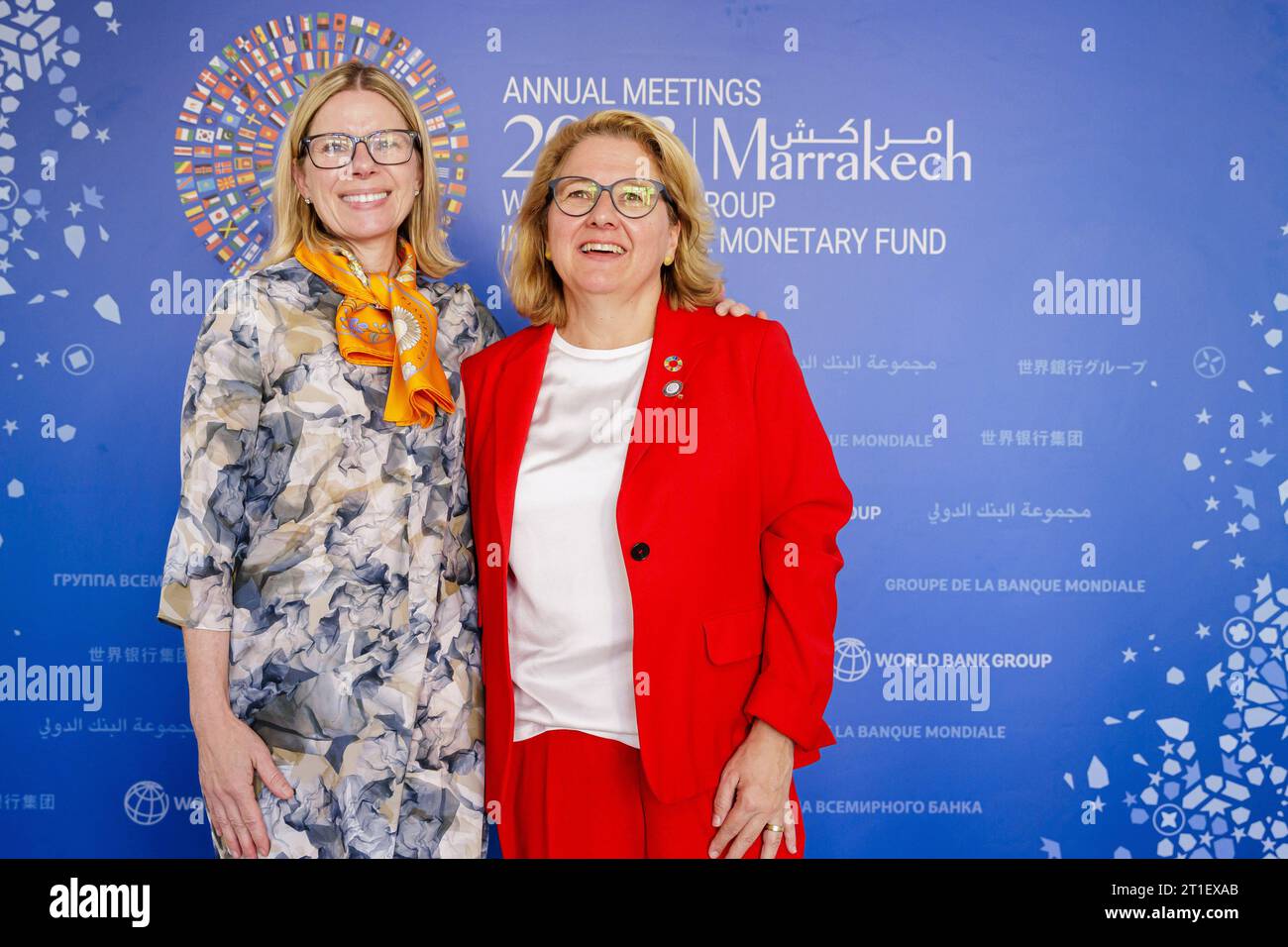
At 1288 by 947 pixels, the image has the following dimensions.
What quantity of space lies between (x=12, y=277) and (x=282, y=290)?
1336mm

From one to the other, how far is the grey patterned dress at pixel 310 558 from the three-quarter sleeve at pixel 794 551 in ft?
2.15

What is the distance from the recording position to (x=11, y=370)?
278 centimetres

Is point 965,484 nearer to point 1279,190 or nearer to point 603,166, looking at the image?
point 1279,190

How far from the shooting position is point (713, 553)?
6.27 ft

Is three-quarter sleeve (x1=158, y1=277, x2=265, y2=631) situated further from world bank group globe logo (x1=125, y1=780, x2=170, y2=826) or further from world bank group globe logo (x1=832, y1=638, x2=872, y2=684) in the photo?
world bank group globe logo (x1=832, y1=638, x2=872, y2=684)

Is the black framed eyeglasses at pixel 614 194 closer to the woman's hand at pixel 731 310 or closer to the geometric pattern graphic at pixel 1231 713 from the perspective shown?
the woman's hand at pixel 731 310

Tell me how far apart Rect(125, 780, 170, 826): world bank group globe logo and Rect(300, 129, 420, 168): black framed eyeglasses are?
1825mm

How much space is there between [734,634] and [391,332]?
885mm

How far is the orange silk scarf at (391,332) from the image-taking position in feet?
6.36

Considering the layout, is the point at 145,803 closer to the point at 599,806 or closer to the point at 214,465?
the point at 214,465

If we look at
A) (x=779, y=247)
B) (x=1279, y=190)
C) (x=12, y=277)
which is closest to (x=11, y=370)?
(x=12, y=277)

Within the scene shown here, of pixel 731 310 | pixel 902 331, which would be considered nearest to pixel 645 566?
pixel 731 310

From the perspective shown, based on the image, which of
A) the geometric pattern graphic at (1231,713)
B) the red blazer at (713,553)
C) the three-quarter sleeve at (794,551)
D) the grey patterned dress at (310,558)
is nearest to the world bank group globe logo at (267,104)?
the grey patterned dress at (310,558)

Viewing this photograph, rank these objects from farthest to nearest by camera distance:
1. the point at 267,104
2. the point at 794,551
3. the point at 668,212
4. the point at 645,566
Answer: the point at 267,104 → the point at 668,212 → the point at 794,551 → the point at 645,566
